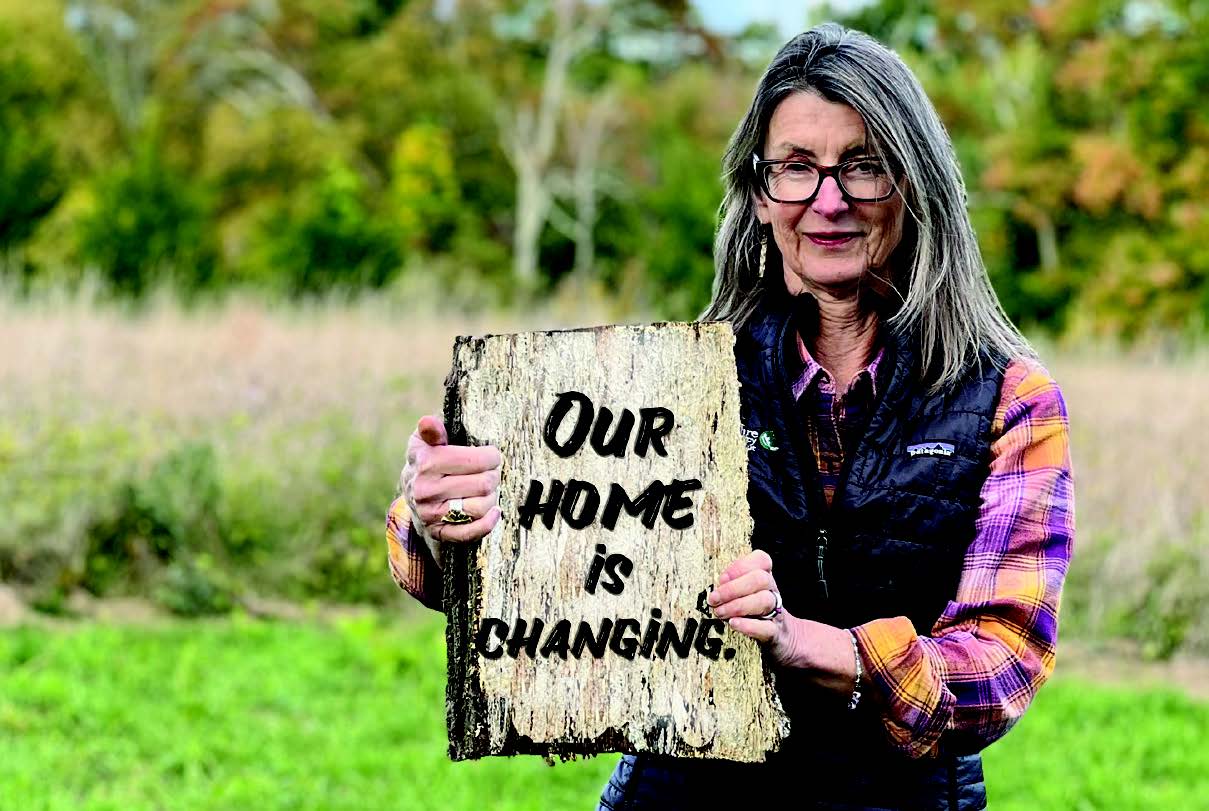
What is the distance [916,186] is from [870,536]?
1.33ft

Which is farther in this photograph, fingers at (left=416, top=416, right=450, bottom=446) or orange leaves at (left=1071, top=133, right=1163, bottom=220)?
orange leaves at (left=1071, top=133, right=1163, bottom=220)

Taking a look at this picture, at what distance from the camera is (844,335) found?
1.87m

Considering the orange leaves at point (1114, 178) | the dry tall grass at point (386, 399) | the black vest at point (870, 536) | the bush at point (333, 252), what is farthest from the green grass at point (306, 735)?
the orange leaves at point (1114, 178)

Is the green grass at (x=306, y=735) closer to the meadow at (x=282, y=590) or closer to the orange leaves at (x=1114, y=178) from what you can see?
the meadow at (x=282, y=590)

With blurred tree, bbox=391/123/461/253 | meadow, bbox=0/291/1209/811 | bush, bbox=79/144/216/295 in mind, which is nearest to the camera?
meadow, bbox=0/291/1209/811

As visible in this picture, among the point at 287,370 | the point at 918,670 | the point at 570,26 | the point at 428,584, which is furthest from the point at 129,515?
the point at 570,26

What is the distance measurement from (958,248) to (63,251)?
74.1 ft

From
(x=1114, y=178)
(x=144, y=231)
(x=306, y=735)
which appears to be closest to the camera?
(x=306, y=735)

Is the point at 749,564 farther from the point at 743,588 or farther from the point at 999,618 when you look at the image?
the point at 999,618

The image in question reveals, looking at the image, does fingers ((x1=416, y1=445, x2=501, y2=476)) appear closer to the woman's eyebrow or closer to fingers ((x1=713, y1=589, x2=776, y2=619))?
fingers ((x1=713, y1=589, x2=776, y2=619))

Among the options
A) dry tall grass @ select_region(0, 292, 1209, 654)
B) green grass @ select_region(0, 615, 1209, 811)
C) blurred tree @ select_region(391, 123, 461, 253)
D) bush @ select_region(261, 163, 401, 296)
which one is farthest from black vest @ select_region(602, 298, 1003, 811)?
blurred tree @ select_region(391, 123, 461, 253)

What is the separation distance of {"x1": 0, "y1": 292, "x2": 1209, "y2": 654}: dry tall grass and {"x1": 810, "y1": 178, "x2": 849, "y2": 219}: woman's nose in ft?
17.2

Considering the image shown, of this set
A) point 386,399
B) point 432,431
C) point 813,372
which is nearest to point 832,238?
point 813,372

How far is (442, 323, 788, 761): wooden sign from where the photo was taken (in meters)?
1.67
